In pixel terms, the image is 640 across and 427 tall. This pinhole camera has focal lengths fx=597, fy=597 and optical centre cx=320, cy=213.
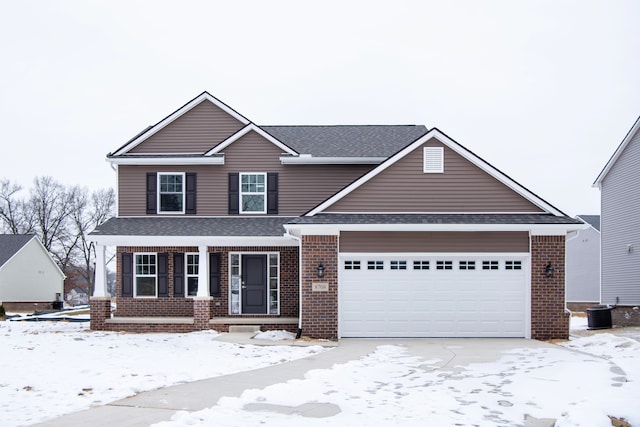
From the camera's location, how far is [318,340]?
15312 millimetres

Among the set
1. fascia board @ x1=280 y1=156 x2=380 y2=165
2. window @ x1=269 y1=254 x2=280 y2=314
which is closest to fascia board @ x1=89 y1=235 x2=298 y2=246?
window @ x1=269 y1=254 x2=280 y2=314

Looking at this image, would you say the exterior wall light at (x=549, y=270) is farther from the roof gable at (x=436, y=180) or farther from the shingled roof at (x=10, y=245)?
the shingled roof at (x=10, y=245)

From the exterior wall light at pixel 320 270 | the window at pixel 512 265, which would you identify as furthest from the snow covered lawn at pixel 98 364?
the window at pixel 512 265

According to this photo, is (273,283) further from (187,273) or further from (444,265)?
(444,265)

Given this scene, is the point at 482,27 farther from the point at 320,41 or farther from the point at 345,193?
the point at 345,193

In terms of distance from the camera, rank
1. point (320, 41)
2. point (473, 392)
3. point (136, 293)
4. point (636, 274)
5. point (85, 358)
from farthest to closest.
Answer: point (320, 41) → point (636, 274) → point (136, 293) → point (85, 358) → point (473, 392)

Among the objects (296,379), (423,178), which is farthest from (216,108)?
(296,379)

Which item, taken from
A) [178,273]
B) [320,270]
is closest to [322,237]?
[320,270]

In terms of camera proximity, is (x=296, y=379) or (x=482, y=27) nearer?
(x=296, y=379)

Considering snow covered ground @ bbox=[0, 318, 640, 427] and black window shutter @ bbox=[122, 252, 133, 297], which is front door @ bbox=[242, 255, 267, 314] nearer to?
black window shutter @ bbox=[122, 252, 133, 297]

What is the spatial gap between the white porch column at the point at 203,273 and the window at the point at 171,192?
2.51 meters

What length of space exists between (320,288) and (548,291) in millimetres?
5998

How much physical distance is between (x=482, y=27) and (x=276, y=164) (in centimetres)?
1028

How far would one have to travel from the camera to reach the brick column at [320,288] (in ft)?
51.2
